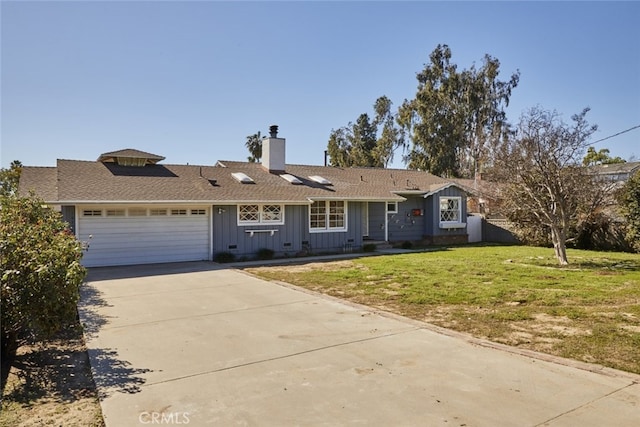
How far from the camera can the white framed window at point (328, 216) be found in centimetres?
1745

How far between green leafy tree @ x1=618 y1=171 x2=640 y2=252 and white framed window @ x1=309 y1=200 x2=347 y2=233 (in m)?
10.6

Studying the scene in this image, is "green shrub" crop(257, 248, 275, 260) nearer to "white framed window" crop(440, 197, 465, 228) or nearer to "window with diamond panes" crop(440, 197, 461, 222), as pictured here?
"white framed window" crop(440, 197, 465, 228)

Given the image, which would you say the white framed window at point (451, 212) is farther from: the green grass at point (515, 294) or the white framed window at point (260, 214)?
the white framed window at point (260, 214)

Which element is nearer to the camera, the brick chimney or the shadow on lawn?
the shadow on lawn

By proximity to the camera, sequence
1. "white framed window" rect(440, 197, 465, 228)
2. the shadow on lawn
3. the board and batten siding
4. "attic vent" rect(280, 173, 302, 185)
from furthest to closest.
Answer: "white framed window" rect(440, 197, 465, 228), "attic vent" rect(280, 173, 302, 185), the board and batten siding, the shadow on lawn

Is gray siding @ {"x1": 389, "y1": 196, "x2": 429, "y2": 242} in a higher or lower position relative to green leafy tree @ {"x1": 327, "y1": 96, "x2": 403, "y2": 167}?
lower

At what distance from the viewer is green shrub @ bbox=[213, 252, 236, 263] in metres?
14.9

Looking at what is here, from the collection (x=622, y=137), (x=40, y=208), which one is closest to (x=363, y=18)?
(x=40, y=208)

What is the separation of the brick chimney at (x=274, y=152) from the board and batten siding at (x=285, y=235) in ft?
12.6

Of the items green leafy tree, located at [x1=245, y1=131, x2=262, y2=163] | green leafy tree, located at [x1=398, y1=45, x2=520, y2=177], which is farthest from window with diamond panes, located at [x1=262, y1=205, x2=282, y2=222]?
green leafy tree, located at [x1=245, y1=131, x2=262, y2=163]

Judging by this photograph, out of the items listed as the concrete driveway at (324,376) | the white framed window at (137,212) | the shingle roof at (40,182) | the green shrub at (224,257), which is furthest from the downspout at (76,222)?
the concrete driveway at (324,376)

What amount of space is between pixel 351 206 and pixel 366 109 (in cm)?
3048

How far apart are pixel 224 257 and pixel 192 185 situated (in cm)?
305

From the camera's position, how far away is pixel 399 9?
1394 cm
